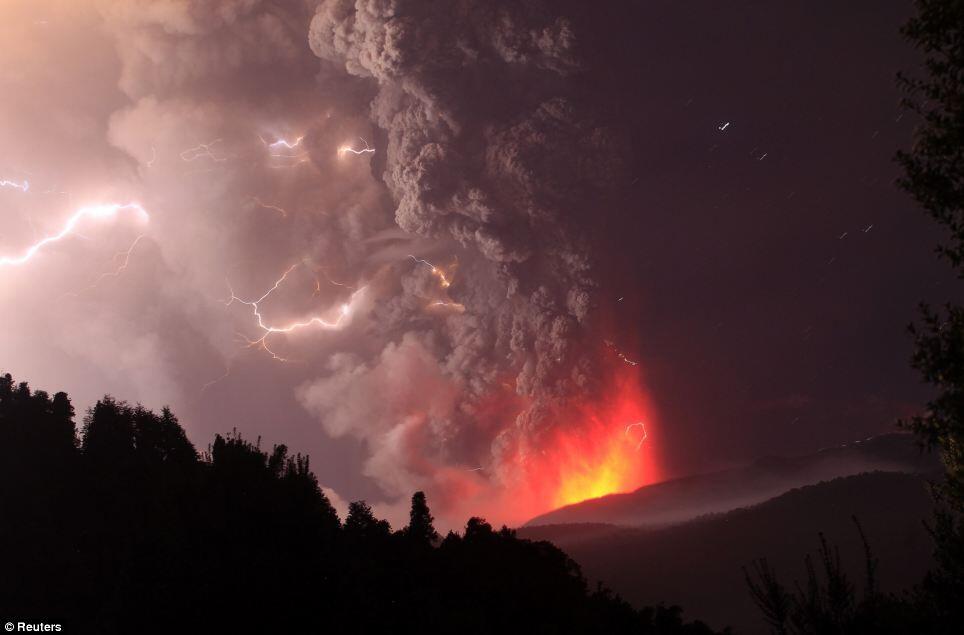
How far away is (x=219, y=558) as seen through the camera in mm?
17625

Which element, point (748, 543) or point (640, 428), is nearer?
point (748, 543)

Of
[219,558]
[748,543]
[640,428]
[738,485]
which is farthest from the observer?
[738,485]

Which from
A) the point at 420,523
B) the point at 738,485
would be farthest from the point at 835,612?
the point at 738,485

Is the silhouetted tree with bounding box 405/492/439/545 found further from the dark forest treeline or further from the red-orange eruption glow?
the red-orange eruption glow

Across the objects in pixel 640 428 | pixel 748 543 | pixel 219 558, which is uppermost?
pixel 640 428

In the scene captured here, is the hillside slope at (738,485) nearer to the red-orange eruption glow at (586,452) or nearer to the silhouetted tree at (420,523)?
the red-orange eruption glow at (586,452)

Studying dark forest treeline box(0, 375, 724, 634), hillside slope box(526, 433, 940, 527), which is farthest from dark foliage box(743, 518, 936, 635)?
hillside slope box(526, 433, 940, 527)

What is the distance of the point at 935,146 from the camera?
12.1 meters

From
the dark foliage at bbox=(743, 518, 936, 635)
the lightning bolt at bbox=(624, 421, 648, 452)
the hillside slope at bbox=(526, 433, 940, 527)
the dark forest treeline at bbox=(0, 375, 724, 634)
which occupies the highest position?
the lightning bolt at bbox=(624, 421, 648, 452)

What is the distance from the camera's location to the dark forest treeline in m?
16.9

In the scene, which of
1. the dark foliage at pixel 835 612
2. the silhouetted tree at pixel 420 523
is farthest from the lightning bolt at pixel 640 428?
the dark foliage at pixel 835 612

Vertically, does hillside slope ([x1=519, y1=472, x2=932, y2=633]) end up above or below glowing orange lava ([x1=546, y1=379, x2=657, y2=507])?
below

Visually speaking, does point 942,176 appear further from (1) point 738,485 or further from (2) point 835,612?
(1) point 738,485

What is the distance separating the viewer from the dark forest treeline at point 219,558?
666 inches
